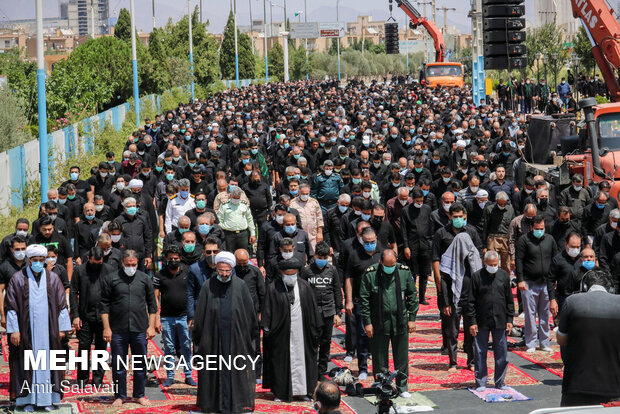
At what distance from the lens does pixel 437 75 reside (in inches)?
2406

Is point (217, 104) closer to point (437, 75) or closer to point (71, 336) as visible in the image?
point (437, 75)

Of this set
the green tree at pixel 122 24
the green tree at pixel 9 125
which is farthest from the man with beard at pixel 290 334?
the green tree at pixel 122 24

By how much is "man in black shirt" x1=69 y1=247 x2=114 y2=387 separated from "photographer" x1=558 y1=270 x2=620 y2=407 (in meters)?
5.37

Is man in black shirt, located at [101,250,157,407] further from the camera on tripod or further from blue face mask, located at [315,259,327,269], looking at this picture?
the camera on tripod

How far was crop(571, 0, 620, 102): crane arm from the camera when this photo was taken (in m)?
23.6

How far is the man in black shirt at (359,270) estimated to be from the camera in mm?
12781

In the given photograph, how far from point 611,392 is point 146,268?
323 inches

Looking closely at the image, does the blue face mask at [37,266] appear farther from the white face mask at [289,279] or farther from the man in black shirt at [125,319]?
the white face mask at [289,279]

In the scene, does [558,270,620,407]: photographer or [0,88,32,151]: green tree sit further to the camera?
[0,88,32,151]: green tree

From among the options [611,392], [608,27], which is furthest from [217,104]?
[611,392]

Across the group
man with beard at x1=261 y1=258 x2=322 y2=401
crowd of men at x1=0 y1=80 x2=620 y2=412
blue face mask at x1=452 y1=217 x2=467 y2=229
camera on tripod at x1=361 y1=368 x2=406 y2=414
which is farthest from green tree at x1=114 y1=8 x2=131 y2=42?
camera on tripod at x1=361 y1=368 x2=406 y2=414

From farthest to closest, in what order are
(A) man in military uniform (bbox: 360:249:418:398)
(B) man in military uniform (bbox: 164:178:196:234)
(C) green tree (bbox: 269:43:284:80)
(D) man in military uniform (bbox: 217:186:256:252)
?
(C) green tree (bbox: 269:43:284:80)
(B) man in military uniform (bbox: 164:178:196:234)
(D) man in military uniform (bbox: 217:186:256:252)
(A) man in military uniform (bbox: 360:249:418:398)

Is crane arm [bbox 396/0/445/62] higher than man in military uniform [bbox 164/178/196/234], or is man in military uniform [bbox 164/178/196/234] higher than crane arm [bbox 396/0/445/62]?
crane arm [bbox 396/0/445/62]

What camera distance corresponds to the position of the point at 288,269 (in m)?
11.6
